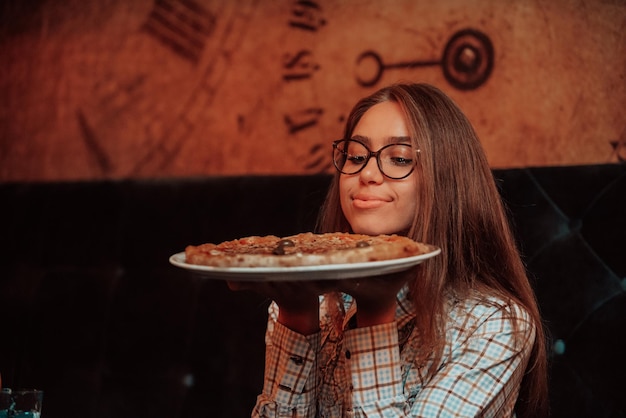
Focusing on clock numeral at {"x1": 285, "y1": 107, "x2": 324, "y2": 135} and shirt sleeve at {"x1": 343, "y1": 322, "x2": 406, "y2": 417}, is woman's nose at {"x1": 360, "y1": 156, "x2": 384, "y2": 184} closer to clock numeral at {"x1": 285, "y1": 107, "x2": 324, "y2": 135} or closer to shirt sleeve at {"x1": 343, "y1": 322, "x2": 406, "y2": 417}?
shirt sleeve at {"x1": 343, "y1": 322, "x2": 406, "y2": 417}

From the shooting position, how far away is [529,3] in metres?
2.13

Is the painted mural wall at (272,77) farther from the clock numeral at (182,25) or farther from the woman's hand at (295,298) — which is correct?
the woman's hand at (295,298)

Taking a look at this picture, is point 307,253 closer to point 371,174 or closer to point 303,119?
point 371,174

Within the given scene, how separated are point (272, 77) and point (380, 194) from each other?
3.55 feet

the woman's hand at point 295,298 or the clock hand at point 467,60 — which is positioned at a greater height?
the clock hand at point 467,60

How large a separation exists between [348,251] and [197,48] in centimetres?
162

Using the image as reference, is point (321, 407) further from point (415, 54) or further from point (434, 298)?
point (415, 54)

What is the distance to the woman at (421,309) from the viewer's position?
1385mm

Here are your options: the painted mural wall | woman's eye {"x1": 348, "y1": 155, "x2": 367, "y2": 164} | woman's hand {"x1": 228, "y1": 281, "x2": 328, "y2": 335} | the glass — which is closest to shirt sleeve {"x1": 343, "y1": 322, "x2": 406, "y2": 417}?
woman's hand {"x1": 228, "y1": 281, "x2": 328, "y2": 335}

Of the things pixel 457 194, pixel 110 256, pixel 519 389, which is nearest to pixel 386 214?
pixel 457 194

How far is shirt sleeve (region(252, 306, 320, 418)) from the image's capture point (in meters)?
1.49

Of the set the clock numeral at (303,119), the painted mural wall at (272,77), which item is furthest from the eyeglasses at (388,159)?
the clock numeral at (303,119)

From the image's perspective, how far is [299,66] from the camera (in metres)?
2.46

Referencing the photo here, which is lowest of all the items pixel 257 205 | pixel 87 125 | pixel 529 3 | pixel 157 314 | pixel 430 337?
pixel 157 314
